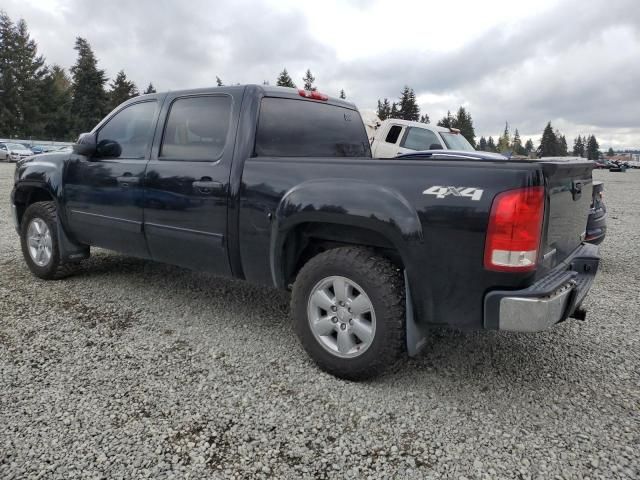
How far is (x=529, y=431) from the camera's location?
8.13 ft

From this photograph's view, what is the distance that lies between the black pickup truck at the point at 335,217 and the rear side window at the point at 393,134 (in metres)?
6.26

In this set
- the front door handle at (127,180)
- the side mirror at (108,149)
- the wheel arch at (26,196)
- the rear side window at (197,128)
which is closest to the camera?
the rear side window at (197,128)

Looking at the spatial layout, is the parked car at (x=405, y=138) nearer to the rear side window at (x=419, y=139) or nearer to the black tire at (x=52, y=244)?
the rear side window at (x=419, y=139)

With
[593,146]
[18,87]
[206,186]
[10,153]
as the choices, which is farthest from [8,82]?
[593,146]

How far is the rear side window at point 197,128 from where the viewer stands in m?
3.54

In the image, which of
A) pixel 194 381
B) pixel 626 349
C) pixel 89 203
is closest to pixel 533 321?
pixel 626 349

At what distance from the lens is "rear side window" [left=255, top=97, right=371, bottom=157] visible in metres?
3.46

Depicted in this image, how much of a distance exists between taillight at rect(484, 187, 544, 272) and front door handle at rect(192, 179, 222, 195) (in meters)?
1.87

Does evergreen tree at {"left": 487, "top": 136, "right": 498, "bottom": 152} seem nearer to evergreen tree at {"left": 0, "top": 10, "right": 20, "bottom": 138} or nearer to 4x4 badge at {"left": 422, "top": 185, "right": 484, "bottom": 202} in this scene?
evergreen tree at {"left": 0, "top": 10, "right": 20, "bottom": 138}

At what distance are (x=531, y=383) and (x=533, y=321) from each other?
0.83 metres

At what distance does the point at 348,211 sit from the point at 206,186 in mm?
1199

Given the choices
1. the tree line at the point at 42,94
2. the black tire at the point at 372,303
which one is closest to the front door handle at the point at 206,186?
the black tire at the point at 372,303

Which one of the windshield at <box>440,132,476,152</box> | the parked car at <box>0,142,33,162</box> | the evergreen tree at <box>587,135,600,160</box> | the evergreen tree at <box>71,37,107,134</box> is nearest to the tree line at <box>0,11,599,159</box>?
the evergreen tree at <box>71,37,107,134</box>

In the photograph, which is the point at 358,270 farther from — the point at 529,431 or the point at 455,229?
the point at 529,431
